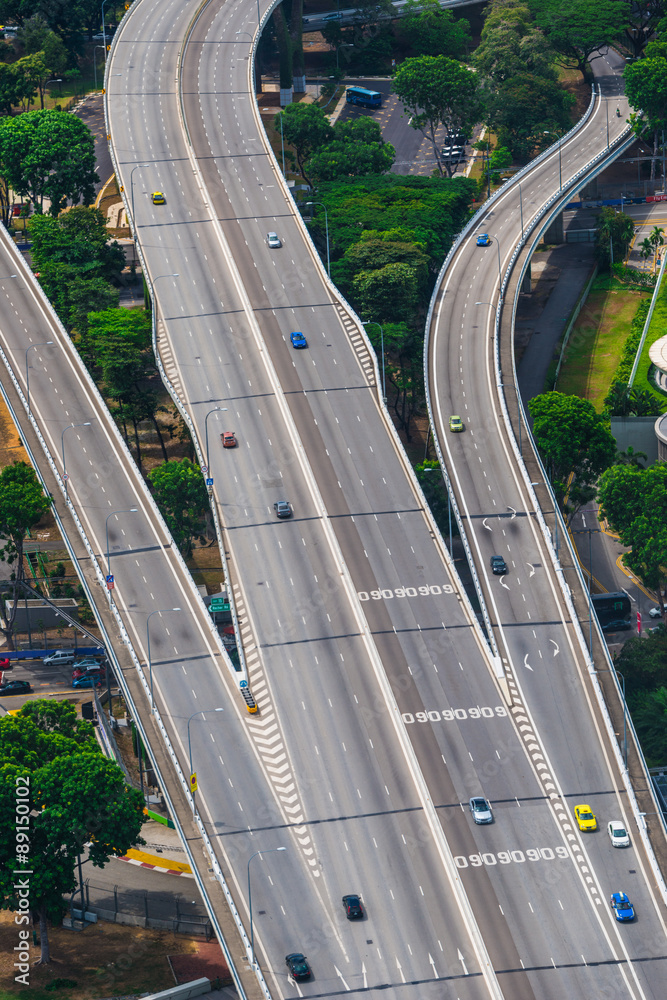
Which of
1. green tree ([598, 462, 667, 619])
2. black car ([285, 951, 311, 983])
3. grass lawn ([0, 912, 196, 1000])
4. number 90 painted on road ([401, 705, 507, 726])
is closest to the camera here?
black car ([285, 951, 311, 983])

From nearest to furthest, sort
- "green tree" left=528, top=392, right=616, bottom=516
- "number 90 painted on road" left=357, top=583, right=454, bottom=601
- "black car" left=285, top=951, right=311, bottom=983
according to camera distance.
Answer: "black car" left=285, top=951, right=311, bottom=983 → "number 90 painted on road" left=357, top=583, right=454, bottom=601 → "green tree" left=528, top=392, right=616, bottom=516

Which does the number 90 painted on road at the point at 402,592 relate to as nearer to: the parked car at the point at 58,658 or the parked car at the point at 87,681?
the parked car at the point at 87,681

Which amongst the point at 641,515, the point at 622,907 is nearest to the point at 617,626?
the point at 641,515

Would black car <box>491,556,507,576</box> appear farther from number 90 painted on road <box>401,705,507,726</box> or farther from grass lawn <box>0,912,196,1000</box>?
grass lawn <box>0,912,196,1000</box>

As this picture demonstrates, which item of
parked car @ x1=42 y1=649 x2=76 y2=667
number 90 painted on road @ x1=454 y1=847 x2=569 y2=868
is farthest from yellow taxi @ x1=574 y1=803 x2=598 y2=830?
parked car @ x1=42 y1=649 x2=76 y2=667

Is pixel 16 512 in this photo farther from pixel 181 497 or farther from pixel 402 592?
pixel 402 592

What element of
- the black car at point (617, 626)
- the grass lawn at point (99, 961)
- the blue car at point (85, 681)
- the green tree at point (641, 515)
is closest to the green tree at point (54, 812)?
the grass lawn at point (99, 961)

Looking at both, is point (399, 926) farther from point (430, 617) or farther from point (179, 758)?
point (430, 617)

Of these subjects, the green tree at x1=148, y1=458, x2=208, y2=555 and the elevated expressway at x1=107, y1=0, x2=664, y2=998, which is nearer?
the elevated expressway at x1=107, y1=0, x2=664, y2=998
